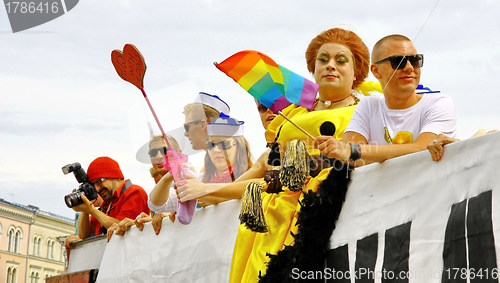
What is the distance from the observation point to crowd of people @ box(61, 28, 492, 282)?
2.52 metres

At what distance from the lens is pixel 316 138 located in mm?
2479

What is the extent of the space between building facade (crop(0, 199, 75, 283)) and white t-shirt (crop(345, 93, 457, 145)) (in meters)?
22.7

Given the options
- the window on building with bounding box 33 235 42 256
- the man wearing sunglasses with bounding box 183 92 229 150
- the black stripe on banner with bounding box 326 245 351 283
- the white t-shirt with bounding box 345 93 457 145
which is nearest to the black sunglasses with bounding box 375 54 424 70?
the white t-shirt with bounding box 345 93 457 145

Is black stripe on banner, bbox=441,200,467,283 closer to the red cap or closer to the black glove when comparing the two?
the black glove

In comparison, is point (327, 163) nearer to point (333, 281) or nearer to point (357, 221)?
point (357, 221)

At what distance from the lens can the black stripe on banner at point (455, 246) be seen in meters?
1.98

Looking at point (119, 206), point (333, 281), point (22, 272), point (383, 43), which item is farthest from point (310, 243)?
point (22, 272)

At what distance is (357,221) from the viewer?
2.44m

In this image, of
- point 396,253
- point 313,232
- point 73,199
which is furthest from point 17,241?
point 396,253

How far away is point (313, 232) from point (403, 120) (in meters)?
0.67

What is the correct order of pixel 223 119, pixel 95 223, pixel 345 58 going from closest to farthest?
pixel 345 58 < pixel 223 119 < pixel 95 223

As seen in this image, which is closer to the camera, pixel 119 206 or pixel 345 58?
pixel 345 58

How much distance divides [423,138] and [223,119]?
A: 1778 millimetres

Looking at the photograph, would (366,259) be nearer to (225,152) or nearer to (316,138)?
(316,138)
